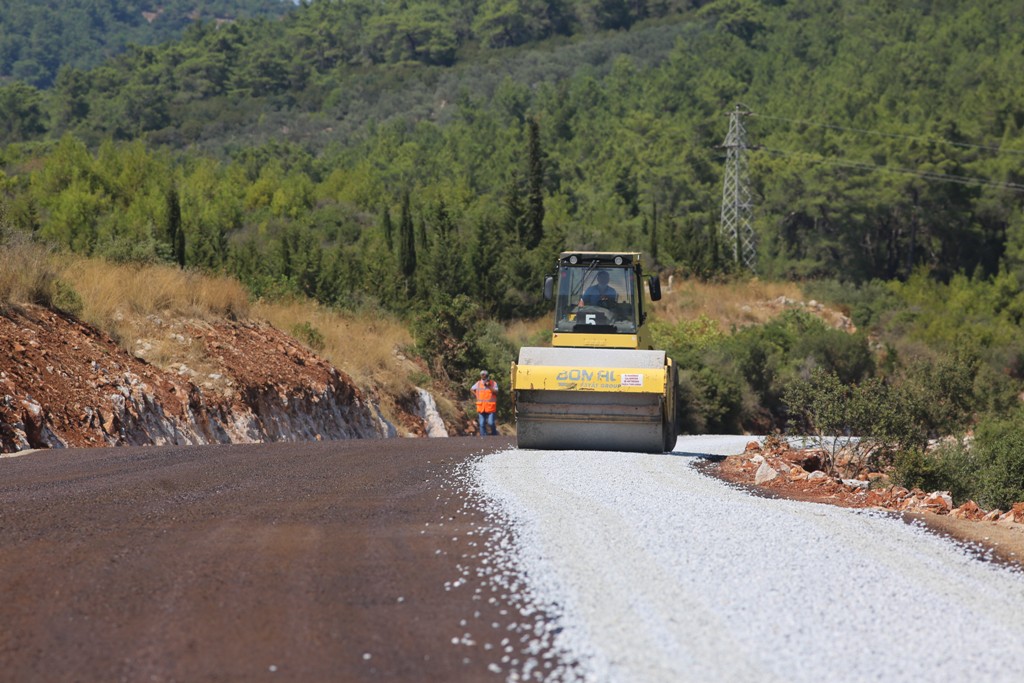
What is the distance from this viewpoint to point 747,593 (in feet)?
24.0

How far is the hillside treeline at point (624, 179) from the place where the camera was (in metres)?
50.5

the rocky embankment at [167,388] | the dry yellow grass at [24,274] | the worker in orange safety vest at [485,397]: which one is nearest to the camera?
the rocky embankment at [167,388]

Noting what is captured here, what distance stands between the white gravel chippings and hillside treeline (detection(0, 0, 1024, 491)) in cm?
1427

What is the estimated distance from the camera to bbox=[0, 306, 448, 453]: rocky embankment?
19.2 metres

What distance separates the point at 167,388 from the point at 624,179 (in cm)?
7538

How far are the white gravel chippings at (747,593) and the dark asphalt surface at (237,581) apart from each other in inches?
18.1

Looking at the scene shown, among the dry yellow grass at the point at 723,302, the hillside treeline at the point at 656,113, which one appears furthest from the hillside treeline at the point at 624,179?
the dry yellow grass at the point at 723,302

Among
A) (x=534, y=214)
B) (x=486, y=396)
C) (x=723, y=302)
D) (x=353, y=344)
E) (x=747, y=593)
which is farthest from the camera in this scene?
(x=723, y=302)

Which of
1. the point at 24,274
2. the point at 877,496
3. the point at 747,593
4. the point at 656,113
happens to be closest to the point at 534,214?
the point at 24,274

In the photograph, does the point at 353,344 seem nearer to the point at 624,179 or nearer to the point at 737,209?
the point at 737,209

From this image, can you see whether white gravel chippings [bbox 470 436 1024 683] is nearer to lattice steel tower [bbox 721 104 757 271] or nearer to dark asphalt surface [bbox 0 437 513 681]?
dark asphalt surface [bbox 0 437 513 681]

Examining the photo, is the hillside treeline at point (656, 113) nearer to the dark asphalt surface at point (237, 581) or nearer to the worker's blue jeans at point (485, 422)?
the worker's blue jeans at point (485, 422)

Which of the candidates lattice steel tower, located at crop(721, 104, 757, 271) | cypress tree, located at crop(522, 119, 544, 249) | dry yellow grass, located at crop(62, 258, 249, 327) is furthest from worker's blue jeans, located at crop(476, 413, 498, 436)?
lattice steel tower, located at crop(721, 104, 757, 271)

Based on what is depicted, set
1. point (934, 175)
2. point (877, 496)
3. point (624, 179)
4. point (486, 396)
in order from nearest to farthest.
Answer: point (877, 496) < point (486, 396) < point (934, 175) < point (624, 179)
